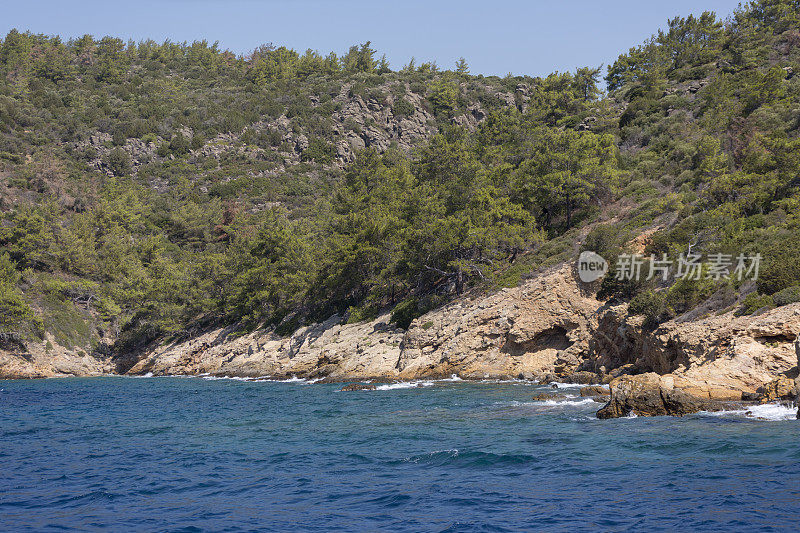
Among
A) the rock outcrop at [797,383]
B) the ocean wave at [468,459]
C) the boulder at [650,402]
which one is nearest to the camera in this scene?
the ocean wave at [468,459]

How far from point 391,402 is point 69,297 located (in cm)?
5742

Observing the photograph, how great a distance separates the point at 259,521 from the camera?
41.9ft

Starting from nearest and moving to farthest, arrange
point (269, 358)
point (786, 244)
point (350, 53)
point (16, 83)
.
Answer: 1. point (786, 244)
2. point (269, 358)
3. point (16, 83)
4. point (350, 53)

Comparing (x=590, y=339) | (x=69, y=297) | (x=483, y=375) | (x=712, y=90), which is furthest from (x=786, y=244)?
(x=69, y=297)

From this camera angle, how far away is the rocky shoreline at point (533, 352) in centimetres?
2381

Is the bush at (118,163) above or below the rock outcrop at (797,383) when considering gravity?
above

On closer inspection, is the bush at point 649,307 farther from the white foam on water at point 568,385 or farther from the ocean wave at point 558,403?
the ocean wave at point 558,403

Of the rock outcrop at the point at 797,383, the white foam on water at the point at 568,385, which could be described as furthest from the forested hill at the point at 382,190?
the white foam on water at the point at 568,385

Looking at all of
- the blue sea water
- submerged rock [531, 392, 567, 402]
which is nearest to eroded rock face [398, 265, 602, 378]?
submerged rock [531, 392, 567, 402]

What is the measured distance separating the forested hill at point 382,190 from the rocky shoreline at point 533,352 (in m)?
2.07

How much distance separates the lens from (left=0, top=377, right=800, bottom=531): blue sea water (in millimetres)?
12516

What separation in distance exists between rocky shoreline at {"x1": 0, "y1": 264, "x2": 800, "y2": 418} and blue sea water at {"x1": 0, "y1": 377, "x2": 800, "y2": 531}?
113 inches

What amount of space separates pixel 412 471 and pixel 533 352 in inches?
1020

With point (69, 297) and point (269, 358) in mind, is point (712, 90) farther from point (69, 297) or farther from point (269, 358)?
point (69, 297)
